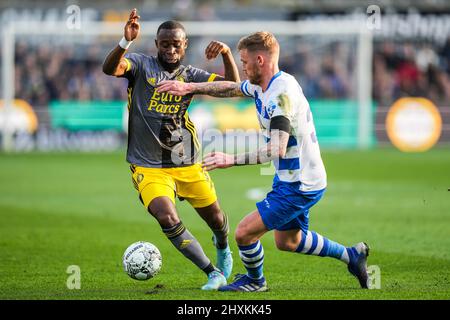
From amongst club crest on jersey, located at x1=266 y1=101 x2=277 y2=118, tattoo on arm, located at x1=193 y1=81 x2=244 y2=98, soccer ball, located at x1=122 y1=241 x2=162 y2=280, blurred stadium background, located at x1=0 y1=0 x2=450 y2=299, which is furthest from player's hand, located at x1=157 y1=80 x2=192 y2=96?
blurred stadium background, located at x1=0 y1=0 x2=450 y2=299

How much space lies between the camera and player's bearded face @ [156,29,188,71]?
8273mm

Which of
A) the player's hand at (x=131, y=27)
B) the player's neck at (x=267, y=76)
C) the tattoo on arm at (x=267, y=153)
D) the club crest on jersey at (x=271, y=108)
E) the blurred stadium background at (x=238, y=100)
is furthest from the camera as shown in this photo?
the blurred stadium background at (x=238, y=100)

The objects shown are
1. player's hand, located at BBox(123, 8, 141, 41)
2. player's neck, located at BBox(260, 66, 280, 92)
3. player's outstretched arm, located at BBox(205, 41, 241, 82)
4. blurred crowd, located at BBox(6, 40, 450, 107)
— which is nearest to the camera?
player's neck, located at BBox(260, 66, 280, 92)

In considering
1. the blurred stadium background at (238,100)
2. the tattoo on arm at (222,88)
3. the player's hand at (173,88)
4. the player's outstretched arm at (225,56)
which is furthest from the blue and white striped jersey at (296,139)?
the blurred stadium background at (238,100)

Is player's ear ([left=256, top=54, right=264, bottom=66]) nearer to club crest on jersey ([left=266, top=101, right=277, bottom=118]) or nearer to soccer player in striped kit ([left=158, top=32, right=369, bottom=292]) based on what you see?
soccer player in striped kit ([left=158, top=32, right=369, bottom=292])

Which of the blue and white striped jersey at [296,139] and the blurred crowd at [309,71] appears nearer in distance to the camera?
the blue and white striped jersey at [296,139]

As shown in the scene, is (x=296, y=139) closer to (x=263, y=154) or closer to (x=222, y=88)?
(x=263, y=154)

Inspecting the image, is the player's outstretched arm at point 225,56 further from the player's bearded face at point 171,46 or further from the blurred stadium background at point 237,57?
the blurred stadium background at point 237,57

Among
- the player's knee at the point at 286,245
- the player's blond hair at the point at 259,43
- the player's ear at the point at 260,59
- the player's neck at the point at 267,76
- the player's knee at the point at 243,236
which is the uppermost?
the player's blond hair at the point at 259,43

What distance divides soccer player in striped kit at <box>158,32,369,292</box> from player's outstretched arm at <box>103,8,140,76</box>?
623mm

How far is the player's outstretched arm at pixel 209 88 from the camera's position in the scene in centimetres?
784

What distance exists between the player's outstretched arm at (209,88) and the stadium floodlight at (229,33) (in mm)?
18700
